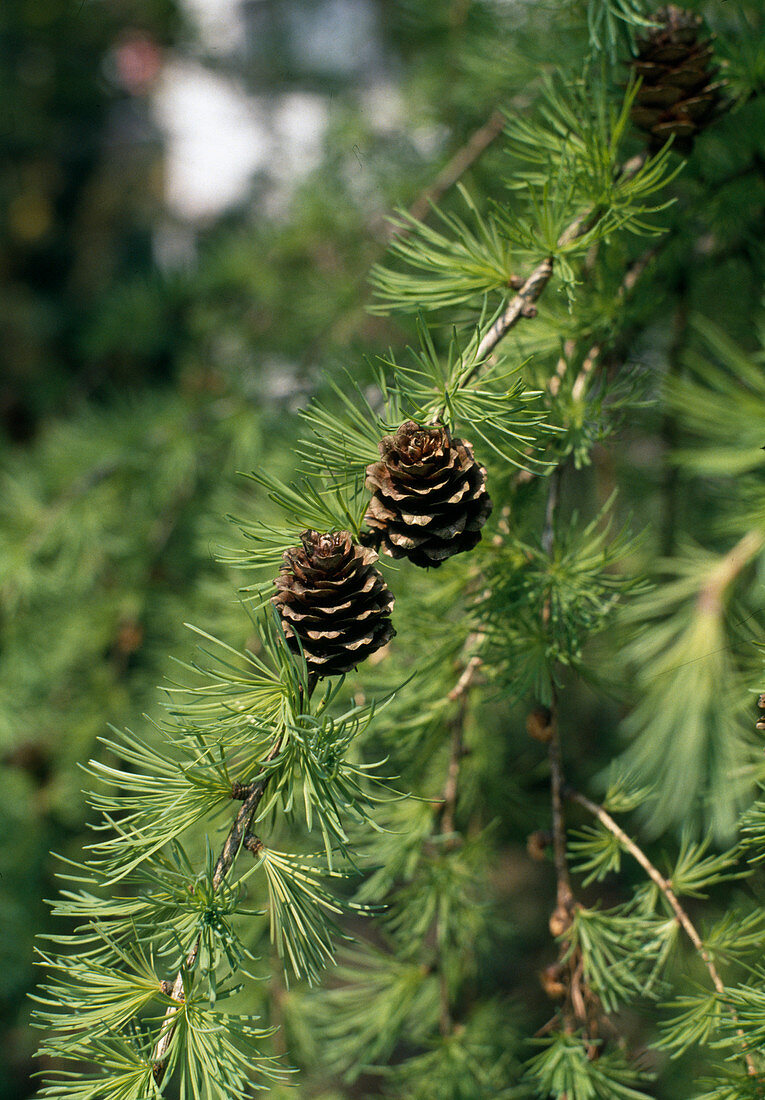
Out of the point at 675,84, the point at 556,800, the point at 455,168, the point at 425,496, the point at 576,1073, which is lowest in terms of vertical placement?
the point at 576,1073

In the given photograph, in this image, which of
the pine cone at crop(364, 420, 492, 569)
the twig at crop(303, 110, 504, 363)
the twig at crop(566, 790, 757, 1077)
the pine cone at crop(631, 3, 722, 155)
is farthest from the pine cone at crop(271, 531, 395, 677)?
the twig at crop(303, 110, 504, 363)

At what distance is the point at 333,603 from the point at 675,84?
281 millimetres

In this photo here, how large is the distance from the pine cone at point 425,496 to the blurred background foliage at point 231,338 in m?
0.07

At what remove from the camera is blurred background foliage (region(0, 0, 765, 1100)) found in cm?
49

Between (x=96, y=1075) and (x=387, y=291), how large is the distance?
0.33 metres

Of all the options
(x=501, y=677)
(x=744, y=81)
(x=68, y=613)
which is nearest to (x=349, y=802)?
(x=501, y=677)

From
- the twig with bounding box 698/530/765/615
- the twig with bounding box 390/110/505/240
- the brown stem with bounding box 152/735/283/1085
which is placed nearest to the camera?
the brown stem with bounding box 152/735/283/1085

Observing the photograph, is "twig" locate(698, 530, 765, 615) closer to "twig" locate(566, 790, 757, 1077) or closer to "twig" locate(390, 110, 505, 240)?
"twig" locate(566, 790, 757, 1077)

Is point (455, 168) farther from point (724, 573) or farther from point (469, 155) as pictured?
point (724, 573)

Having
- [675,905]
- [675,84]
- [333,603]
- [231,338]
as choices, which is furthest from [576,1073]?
[231,338]

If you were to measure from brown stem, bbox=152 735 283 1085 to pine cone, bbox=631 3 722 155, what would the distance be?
0.32 meters

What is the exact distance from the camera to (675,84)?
325 mm

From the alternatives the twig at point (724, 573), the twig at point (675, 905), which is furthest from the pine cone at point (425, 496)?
the twig at point (724, 573)

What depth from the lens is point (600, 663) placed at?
1.63ft
